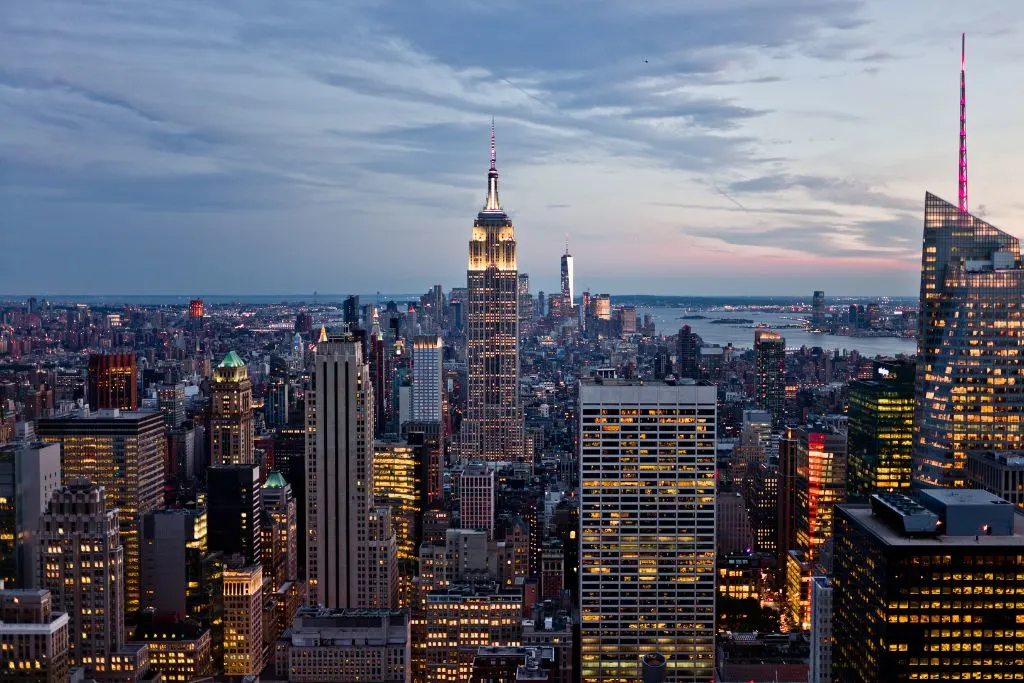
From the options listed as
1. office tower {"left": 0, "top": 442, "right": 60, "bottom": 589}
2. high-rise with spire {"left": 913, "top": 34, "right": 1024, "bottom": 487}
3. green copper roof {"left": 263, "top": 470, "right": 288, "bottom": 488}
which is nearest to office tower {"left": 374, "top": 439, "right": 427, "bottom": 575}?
green copper roof {"left": 263, "top": 470, "right": 288, "bottom": 488}

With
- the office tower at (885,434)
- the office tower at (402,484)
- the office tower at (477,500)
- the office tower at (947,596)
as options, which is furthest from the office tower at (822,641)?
the office tower at (402,484)

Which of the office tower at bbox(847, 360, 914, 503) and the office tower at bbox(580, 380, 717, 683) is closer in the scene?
the office tower at bbox(580, 380, 717, 683)

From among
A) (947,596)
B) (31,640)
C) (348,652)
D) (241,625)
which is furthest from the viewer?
(241,625)

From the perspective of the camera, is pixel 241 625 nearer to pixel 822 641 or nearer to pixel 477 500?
pixel 477 500

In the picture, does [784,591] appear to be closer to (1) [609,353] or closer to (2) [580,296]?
(1) [609,353]

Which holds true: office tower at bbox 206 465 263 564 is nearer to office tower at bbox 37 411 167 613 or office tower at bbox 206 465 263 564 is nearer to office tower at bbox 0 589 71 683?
office tower at bbox 37 411 167 613

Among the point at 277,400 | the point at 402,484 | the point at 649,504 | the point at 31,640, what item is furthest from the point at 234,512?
the point at 277,400
